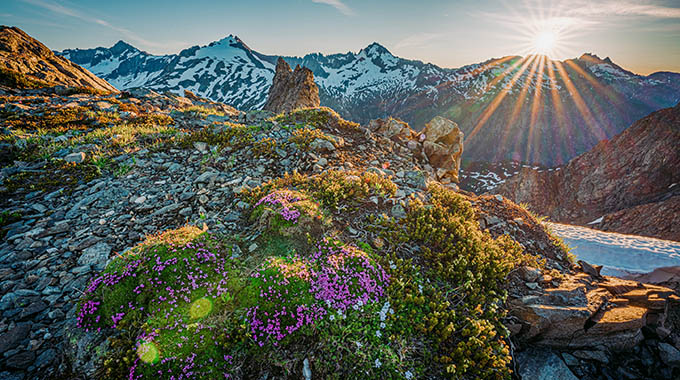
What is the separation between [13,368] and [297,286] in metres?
4.16

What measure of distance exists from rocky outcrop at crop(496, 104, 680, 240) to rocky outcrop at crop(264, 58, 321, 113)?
43.7 m

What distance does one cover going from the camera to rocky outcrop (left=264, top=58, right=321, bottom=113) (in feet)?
133

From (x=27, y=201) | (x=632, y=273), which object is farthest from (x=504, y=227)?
(x=27, y=201)

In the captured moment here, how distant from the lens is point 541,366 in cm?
448

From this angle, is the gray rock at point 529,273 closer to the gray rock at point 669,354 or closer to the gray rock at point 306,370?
the gray rock at point 669,354

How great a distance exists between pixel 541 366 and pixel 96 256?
9184mm

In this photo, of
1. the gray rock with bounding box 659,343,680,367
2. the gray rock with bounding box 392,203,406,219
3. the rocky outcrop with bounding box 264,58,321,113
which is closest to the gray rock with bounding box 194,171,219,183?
the gray rock with bounding box 392,203,406,219

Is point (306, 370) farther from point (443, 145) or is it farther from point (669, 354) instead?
point (443, 145)

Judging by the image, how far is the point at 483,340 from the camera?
4.26 m

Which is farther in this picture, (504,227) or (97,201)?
(504,227)

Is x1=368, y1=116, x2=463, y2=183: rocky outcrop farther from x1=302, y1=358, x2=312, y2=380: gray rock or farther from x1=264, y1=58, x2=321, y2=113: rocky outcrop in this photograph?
x1=264, y1=58, x2=321, y2=113: rocky outcrop

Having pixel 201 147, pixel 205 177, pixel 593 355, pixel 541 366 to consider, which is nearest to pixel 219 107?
pixel 201 147

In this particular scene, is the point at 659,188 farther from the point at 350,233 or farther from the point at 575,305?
the point at 350,233

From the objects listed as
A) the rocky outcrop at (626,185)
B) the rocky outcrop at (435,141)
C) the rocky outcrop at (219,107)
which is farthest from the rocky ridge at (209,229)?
the rocky outcrop at (626,185)
